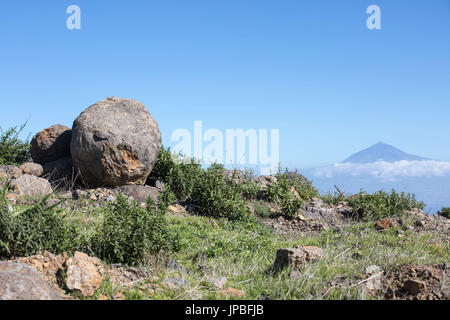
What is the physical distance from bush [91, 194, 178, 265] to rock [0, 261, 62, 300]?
130 cm

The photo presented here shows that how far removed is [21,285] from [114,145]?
6.99m

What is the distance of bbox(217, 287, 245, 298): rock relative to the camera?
4.99 metres

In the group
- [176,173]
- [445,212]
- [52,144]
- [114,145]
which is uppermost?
[52,144]

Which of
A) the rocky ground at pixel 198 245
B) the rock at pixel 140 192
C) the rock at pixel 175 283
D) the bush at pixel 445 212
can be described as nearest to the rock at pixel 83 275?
the rocky ground at pixel 198 245

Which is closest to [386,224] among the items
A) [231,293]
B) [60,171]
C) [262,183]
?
[262,183]

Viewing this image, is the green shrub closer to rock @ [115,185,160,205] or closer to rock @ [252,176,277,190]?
rock @ [252,176,277,190]

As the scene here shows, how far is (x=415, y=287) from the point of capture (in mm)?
4879

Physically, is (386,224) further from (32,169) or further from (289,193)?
(32,169)

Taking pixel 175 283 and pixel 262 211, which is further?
pixel 262 211

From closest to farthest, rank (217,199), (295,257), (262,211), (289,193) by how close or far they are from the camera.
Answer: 1. (295,257)
2. (217,199)
3. (262,211)
4. (289,193)

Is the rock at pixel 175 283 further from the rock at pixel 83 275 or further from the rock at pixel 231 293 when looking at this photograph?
the rock at pixel 83 275

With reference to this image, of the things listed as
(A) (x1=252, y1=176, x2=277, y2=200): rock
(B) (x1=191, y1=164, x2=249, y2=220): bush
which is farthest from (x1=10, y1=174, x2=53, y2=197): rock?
(A) (x1=252, y1=176, x2=277, y2=200): rock

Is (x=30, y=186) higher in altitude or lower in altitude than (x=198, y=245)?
higher

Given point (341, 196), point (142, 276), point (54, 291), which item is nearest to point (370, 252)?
point (142, 276)
